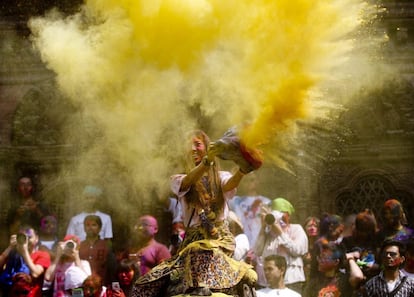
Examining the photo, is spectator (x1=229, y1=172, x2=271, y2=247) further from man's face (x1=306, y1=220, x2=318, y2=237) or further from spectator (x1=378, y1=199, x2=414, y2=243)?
spectator (x1=378, y1=199, x2=414, y2=243)

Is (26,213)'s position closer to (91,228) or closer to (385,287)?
(91,228)

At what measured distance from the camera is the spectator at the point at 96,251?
8.29 m

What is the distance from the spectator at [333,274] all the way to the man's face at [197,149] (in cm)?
326

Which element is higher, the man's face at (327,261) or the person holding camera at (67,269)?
the person holding camera at (67,269)

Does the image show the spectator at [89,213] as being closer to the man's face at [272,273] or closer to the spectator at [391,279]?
the man's face at [272,273]

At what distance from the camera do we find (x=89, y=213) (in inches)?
377

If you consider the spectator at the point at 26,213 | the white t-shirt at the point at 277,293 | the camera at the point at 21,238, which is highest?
the spectator at the point at 26,213

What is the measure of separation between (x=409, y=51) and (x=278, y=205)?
14.6ft

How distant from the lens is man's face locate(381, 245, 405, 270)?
7.54 metres

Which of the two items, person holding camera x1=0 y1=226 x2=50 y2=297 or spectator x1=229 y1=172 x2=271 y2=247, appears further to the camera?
spectator x1=229 y1=172 x2=271 y2=247

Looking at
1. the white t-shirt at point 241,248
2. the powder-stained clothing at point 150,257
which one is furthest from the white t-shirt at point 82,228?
the white t-shirt at point 241,248

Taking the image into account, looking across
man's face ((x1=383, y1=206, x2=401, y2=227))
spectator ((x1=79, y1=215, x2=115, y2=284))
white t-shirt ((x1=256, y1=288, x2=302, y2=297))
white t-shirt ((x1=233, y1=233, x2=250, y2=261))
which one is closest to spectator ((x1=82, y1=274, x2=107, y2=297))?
spectator ((x1=79, y1=215, x2=115, y2=284))

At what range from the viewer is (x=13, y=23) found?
11.9m

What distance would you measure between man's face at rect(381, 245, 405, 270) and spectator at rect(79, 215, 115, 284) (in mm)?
3353
